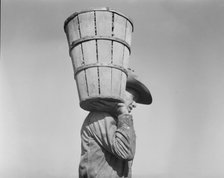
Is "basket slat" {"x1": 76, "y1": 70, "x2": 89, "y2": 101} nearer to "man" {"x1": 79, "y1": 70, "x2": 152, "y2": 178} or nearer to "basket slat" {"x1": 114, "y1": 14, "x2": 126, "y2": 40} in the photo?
"man" {"x1": 79, "y1": 70, "x2": 152, "y2": 178}

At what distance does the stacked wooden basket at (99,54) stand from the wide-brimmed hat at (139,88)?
2.66 ft

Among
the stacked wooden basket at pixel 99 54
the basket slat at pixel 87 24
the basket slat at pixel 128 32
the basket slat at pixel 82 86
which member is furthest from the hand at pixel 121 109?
the basket slat at pixel 87 24

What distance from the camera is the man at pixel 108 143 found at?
363 inches

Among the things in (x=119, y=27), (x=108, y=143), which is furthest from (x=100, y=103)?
(x=119, y=27)

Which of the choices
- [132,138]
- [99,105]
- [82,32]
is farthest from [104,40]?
[132,138]

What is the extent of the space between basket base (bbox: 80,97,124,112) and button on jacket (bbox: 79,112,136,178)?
4.7 inches

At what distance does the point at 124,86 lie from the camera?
373 inches

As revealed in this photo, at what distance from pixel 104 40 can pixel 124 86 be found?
32.1 inches

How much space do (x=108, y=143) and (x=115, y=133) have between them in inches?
7.6

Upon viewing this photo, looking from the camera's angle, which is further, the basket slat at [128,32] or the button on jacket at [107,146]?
the basket slat at [128,32]

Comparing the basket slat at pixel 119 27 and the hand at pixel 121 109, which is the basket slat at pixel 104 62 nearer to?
the basket slat at pixel 119 27

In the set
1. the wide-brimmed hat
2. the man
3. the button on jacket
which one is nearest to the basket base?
the man

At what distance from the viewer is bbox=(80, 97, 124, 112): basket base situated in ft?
30.4

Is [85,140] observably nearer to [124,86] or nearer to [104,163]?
[104,163]
